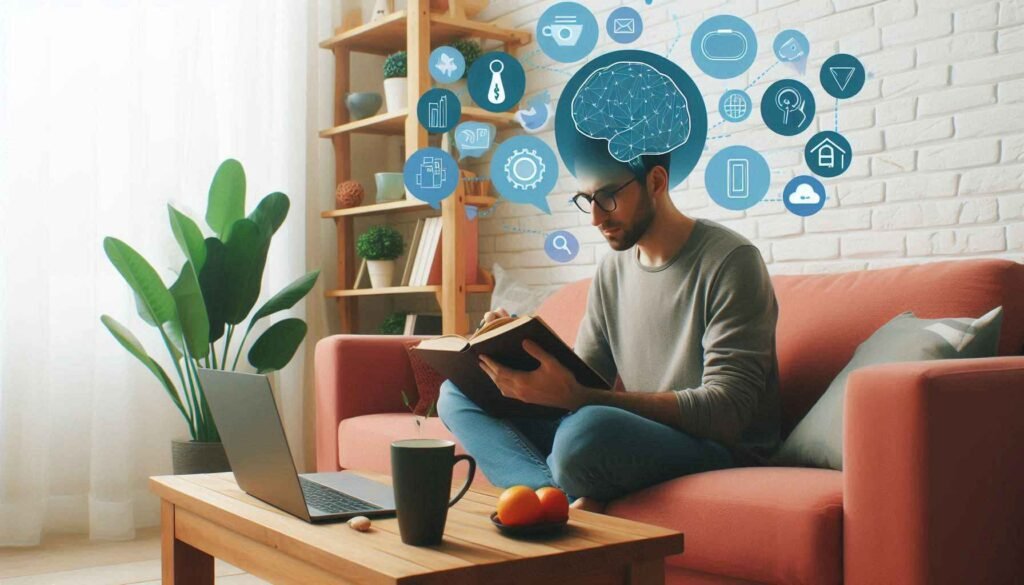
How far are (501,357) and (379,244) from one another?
6.41ft

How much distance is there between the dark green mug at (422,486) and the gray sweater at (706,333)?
2.53 feet

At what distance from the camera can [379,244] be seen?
3.81 metres

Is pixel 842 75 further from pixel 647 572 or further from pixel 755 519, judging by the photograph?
pixel 647 572

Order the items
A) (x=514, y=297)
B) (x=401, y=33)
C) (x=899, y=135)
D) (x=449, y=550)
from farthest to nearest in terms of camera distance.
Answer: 1. (x=401, y=33)
2. (x=514, y=297)
3. (x=899, y=135)
4. (x=449, y=550)

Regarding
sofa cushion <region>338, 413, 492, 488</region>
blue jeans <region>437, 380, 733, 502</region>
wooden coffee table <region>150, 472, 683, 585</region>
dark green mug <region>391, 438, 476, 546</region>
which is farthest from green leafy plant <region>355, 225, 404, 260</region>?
dark green mug <region>391, 438, 476, 546</region>

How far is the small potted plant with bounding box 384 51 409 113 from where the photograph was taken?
12.2ft

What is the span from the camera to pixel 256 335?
3.81m

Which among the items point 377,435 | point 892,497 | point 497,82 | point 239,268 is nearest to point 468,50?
point 497,82

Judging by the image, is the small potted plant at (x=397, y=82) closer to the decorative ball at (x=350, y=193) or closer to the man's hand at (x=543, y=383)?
the decorative ball at (x=350, y=193)

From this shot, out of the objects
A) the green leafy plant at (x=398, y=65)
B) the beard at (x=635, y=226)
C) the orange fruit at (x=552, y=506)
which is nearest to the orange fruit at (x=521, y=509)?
the orange fruit at (x=552, y=506)

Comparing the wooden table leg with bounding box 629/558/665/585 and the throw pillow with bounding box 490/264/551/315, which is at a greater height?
the throw pillow with bounding box 490/264/551/315

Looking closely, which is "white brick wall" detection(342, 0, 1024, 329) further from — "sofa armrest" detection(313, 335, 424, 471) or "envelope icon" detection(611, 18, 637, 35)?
"sofa armrest" detection(313, 335, 424, 471)

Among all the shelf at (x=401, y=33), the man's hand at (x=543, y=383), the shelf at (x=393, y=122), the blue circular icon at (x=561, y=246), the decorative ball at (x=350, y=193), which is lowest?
the man's hand at (x=543, y=383)

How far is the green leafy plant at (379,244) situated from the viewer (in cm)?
381
